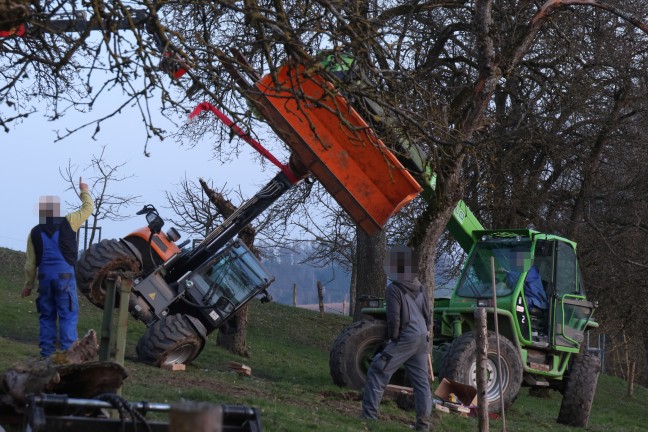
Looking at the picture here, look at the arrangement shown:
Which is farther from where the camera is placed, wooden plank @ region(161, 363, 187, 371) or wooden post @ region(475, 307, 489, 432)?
wooden plank @ region(161, 363, 187, 371)

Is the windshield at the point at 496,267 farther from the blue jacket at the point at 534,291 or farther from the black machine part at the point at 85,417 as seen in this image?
the black machine part at the point at 85,417

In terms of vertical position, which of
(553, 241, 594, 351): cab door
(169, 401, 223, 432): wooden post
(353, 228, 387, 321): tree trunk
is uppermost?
(353, 228, 387, 321): tree trunk

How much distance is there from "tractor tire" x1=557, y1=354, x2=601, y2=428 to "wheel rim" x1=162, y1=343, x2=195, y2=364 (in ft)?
16.9

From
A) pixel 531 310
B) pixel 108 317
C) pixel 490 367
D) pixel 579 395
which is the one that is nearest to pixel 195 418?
pixel 108 317

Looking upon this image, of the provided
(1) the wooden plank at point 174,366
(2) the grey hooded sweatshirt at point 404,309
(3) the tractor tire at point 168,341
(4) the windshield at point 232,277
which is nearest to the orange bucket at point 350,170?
(2) the grey hooded sweatshirt at point 404,309

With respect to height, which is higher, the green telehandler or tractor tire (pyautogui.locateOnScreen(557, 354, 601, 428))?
the green telehandler

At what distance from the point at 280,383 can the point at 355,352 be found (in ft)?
3.43

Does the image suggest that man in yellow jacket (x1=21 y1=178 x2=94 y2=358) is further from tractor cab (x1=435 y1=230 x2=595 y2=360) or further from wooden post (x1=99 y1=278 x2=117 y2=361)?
tractor cab (x1=435 y1=230 x2=595 y2=360)

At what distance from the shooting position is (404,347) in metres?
10.2

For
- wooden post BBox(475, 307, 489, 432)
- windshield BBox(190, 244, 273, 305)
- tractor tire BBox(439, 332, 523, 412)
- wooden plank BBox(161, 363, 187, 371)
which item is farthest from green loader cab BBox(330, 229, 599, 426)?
wooden post BBox(475, 307, 489, 432)

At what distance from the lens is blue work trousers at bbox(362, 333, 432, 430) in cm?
1020

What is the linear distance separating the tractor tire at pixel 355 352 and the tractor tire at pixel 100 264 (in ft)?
10.9

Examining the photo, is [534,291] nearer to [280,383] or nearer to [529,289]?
[529,289]

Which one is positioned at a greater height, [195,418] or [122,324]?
[122,324]
